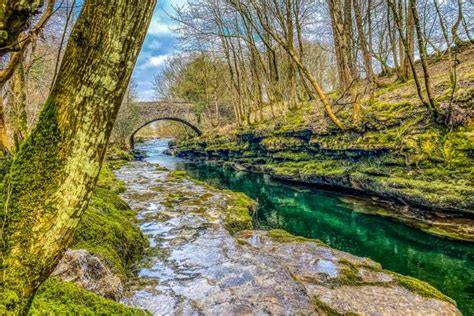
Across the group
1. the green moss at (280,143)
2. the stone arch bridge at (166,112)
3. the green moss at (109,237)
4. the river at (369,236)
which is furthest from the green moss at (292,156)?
the stone arch bridge at (166,112)

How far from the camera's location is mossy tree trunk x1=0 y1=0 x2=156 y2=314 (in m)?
1.46

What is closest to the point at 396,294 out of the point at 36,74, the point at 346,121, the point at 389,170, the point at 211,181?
the point at 389,170

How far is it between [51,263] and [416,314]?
3435 millimetres

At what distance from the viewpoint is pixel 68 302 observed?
6.45ft

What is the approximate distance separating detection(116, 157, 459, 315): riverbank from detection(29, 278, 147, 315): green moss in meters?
1.01

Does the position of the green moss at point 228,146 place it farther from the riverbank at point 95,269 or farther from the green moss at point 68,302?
the green moss at point 68,302

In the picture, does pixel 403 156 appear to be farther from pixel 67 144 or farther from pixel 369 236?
pixel 67 144

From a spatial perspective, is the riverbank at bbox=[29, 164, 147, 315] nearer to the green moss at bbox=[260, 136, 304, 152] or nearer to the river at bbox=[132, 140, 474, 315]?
the river at bbox=[132, 140, 474, 315]

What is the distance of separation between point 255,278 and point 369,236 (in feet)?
Result: 16.7

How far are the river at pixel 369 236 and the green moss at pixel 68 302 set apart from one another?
4.98 meters

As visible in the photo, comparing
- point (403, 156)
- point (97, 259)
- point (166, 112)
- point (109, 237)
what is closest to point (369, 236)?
point (403, 156)

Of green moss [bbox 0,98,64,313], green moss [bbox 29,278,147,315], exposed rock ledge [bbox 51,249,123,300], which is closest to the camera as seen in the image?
green moss [bbox 0,98,64,313]

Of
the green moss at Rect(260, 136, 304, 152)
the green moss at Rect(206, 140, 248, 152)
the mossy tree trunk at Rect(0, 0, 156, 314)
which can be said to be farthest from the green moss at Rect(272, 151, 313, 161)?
the mossy tree trunk at Rect(0, 0, 156, 314)

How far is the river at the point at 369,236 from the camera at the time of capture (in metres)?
5.70
